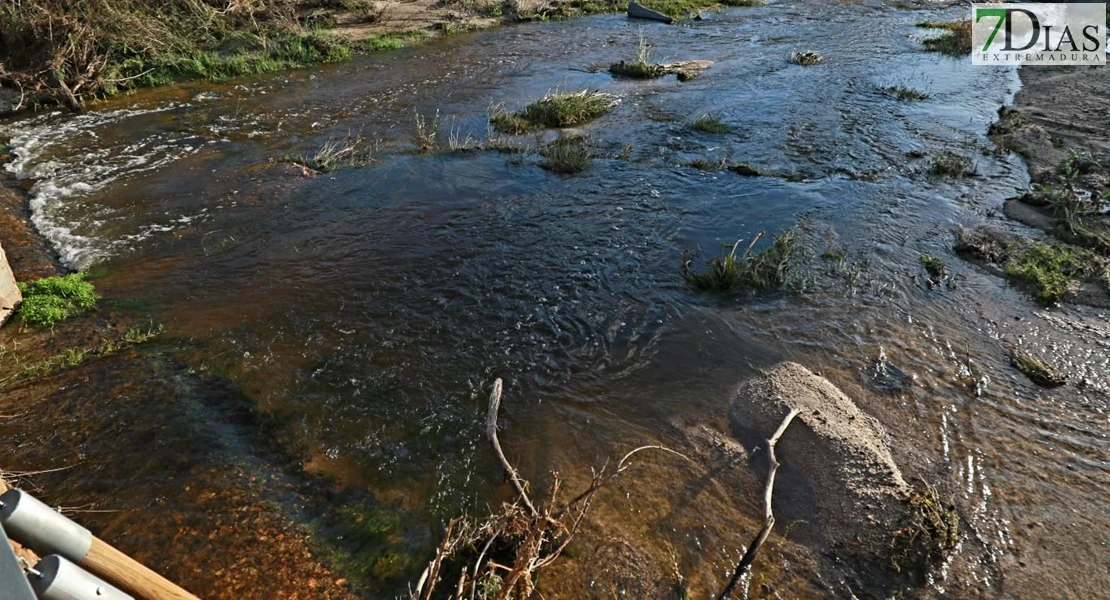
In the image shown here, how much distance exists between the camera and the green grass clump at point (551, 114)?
1230 cm

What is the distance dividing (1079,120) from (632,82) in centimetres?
934

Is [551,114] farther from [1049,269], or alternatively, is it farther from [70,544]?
[70,544]

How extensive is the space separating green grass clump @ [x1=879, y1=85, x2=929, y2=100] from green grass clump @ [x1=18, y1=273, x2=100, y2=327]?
1547 cm

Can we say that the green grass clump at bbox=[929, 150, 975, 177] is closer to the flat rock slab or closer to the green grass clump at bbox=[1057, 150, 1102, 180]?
the green grass clump at bbox=[1057, 150, 1102, 180]

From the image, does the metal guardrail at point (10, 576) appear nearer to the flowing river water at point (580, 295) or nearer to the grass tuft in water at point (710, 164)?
the flowing river water at point (580, 295)

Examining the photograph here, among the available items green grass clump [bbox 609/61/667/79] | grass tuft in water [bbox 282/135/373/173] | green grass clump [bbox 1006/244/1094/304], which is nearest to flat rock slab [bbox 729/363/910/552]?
green grass clump [bbox 1006/244/1094/304]

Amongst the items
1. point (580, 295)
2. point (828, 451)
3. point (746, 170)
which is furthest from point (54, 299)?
point (746, 170)

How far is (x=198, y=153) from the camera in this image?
10.9m

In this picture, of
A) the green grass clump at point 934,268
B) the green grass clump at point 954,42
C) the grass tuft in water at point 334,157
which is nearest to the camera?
the green grass clump at point 934,268

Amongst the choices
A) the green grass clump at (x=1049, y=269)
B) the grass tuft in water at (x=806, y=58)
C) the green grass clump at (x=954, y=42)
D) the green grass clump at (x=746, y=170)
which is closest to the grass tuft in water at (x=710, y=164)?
the green grass clump at (x=746, y=170)

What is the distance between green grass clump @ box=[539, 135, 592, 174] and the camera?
34.2 feet

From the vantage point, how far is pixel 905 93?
45.5 ft

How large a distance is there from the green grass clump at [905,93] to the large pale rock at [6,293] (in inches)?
630

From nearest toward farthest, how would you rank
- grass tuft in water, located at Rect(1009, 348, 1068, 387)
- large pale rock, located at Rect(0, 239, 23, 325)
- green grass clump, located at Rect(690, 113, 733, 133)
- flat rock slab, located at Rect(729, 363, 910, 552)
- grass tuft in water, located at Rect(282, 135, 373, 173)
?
flat rock slab, located at Rect(729, 363, 910, 552), grass tuft in water, located at Rect(1009, 348, 1068, 387), large pale rock, located at Rect(0, 239, 23, 325), grass tuft in water, located at Rect(282, 135, 373, 173), green grass clump, located at Rect(690, 113, 733, 133)
